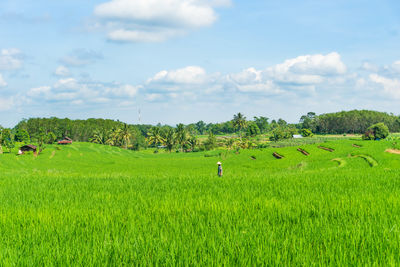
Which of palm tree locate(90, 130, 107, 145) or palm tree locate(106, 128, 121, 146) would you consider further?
palm tree locate(90, 130, 107, 145)

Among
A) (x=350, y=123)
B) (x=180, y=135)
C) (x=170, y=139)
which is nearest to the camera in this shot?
(x=170, y=139)

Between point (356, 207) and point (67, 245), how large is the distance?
7193 mm

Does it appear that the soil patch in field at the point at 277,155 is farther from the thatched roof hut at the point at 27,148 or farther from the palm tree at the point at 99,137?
the palm tree at the point at 99,137

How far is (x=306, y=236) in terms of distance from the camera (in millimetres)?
5211

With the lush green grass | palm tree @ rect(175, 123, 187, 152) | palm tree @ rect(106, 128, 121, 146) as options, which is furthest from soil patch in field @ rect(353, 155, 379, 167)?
palm tree @ rect(106, 128, 121, 146)

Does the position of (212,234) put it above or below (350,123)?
below

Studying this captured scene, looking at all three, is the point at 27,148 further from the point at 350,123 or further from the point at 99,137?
the point at 350,123

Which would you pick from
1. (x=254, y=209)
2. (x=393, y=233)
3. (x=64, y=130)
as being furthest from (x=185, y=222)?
(x=64, y=130)

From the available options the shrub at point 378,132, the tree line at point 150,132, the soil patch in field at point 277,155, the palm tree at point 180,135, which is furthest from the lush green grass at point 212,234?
the palm tree at point 180,135

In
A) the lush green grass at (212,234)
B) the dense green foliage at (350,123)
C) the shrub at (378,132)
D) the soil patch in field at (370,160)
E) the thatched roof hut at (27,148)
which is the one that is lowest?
the thatched roof hut at (27,148)

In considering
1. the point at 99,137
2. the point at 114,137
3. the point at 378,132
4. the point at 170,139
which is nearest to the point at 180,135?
the point at 170,139

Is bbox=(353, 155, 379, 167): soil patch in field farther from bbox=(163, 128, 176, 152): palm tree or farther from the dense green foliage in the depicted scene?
the dense green foliage

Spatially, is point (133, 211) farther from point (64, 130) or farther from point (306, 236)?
point (64, 130)

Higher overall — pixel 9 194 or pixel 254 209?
pixel 254 209
